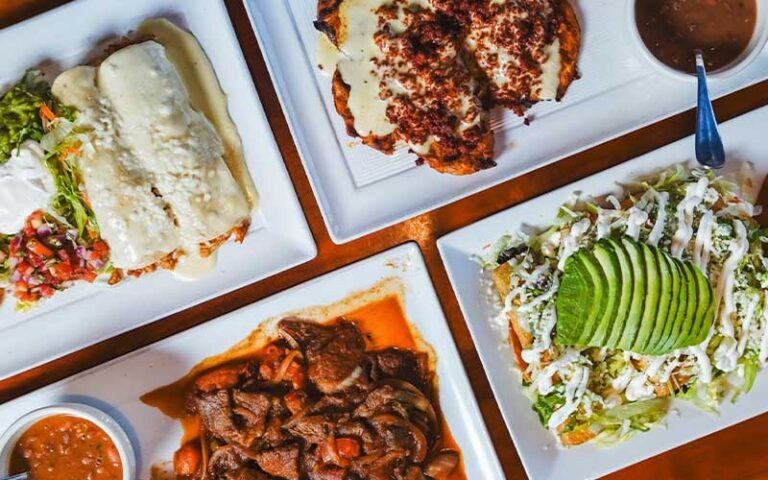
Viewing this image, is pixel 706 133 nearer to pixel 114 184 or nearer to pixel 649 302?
pixel 649 302

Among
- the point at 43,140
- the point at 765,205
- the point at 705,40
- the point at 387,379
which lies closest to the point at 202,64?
the point at 43,140

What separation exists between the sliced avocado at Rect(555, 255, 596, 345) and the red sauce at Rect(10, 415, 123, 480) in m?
1.95

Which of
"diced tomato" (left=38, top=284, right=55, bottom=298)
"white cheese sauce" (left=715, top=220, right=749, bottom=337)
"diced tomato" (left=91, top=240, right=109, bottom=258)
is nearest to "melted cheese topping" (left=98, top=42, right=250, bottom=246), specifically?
"diced tomato" (left=91, top=240, right=109, bottom=258)

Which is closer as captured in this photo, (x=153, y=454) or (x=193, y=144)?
(x=193, y=144)

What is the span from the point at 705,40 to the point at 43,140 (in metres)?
2.71

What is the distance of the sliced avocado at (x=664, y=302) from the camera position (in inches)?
105

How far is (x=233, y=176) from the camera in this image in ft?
9.69

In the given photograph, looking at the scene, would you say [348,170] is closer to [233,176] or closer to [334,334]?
[233,176]

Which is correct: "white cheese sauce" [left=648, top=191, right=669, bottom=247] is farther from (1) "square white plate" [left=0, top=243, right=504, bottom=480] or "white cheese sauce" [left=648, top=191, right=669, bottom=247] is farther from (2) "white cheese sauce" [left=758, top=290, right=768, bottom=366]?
(1) "square white plate" [left=0, top=243, right=504, bottom=480]

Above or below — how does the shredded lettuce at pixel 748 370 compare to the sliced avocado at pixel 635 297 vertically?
below

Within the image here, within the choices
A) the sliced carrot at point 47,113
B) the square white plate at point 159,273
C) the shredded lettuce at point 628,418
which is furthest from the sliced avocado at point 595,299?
the sliced carrot at point 47,113

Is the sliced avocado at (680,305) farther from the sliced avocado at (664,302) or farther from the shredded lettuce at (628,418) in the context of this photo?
the shredded lettuce at (628,418)

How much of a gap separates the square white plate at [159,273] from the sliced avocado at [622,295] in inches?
49.3

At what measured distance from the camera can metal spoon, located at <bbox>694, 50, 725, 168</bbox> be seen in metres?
2.79
